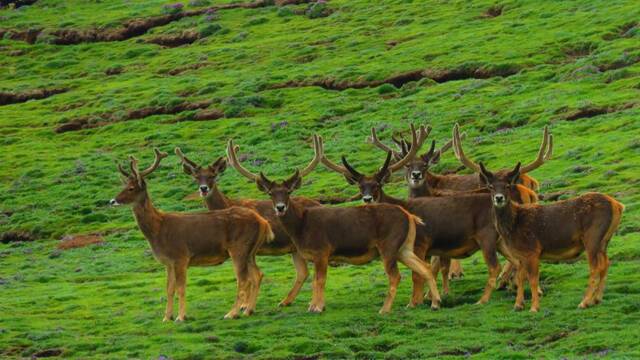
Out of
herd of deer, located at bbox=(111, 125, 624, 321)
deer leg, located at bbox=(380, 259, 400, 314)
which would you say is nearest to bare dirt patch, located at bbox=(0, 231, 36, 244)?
herd of deer, located at bbox=(111, 125, 624, 321)

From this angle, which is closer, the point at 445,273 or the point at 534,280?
the point at 534,280

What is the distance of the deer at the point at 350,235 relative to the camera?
1029 inches

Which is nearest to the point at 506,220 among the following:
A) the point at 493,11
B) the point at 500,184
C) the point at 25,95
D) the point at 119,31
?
the point at 500,184

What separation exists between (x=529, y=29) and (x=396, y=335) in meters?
55.1

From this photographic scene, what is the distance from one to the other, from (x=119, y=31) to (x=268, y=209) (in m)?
75.9

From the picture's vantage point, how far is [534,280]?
24.6 meters

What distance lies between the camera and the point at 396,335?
2417 cm

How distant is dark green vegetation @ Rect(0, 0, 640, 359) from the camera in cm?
2495

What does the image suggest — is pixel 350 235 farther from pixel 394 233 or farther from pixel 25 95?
pixel 25 95

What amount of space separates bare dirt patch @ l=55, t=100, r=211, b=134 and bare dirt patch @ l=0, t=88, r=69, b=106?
11.9m

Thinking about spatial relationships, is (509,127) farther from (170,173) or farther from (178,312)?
(178,312)

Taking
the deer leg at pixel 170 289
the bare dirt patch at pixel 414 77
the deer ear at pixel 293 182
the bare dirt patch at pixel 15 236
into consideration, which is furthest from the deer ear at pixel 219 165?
the bare dirt patch at pixel 414 77

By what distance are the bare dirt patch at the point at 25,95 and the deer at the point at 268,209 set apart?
187 feet

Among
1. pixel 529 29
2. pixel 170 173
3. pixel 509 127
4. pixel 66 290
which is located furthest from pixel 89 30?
pixel 66 290
